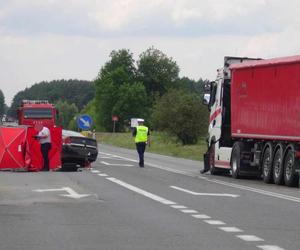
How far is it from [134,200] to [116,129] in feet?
386

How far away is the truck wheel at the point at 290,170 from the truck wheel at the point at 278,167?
8.7 inches

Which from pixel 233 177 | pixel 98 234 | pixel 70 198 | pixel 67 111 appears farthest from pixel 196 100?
pixel 67 111

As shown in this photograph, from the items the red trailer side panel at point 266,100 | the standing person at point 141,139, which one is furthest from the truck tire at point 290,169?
the standing person at point 141,139

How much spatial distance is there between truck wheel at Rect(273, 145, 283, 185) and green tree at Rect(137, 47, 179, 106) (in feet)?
381

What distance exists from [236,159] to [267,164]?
7.09 ft

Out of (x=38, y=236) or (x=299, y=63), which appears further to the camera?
(x=299, y=63)

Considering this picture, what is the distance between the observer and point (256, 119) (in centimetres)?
2484

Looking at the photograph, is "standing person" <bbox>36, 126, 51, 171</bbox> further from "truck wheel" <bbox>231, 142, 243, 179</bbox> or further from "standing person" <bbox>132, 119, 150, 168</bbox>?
"truck wheel" <bbox>231, 142, 243, 179</bbox>

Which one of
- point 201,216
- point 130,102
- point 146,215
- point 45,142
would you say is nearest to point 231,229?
point 201,216

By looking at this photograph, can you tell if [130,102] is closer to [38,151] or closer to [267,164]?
[38,151]

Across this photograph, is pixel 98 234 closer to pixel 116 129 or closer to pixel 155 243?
pixel 155 243

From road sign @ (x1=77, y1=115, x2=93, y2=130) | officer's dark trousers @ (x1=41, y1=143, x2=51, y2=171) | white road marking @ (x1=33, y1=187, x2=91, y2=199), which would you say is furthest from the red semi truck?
road sign @ (x1=77, y1=115, x2=93, y2=130)

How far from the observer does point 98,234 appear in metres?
11.6

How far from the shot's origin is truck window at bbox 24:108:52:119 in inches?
2046
